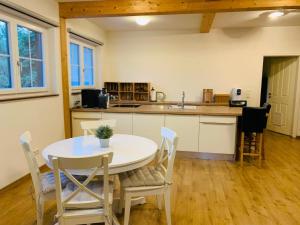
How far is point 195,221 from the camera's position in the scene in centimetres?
217

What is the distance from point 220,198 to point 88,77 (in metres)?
3.70

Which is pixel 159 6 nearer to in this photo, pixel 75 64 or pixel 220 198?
pixel 75 64

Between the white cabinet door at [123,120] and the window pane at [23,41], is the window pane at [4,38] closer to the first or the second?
the window pane at [23,41]

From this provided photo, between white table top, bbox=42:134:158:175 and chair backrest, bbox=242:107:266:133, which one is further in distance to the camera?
chair backrest, bbox=242:107:266:133

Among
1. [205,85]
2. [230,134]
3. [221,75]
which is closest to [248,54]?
[221,75]

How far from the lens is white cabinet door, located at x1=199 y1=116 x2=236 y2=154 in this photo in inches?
144

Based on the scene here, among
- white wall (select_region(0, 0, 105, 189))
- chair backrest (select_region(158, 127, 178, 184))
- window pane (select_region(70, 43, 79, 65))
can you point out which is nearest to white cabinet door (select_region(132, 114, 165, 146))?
white wall (select_region(0, 0, 105, 189))

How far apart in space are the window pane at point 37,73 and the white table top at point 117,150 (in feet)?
4.90

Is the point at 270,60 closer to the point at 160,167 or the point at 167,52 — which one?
the point at 167,52

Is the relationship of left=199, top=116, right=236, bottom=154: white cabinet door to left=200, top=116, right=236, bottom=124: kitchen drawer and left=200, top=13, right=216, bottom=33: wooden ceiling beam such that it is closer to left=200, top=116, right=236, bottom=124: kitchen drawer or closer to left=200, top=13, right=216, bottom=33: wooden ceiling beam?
left=200, top=116, right=236, bottom=124: kitchen drawer

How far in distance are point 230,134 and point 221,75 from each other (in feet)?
6.66

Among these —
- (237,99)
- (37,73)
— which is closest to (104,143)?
(37,73)

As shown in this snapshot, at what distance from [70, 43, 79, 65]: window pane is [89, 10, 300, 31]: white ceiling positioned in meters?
0.64

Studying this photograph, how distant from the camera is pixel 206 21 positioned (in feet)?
13.8
